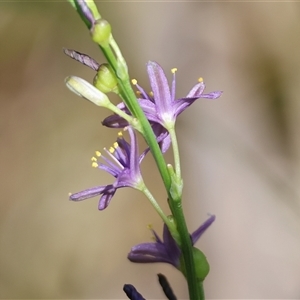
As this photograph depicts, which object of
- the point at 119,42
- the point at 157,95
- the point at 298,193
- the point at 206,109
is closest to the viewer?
the point at 157,95

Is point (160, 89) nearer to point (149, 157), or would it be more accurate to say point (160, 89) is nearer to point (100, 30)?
point (100, 30)

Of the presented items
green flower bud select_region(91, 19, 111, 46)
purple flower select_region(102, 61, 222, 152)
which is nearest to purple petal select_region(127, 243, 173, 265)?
purple flower select_region(102, 61, 222, 152)

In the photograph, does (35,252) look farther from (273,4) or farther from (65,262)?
(273,4)

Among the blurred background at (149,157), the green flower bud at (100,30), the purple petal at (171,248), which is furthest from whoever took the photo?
the blurred background at (149,157)

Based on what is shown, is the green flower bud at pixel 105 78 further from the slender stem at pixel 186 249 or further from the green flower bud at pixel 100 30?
the slender stem at pixel 186 249

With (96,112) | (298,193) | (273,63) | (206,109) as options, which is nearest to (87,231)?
(96,112)

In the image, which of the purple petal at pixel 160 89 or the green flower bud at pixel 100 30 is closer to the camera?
the green flower bud at pixel 100 30

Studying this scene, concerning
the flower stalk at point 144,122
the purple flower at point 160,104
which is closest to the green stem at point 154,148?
the flower stalk at point 144,122
